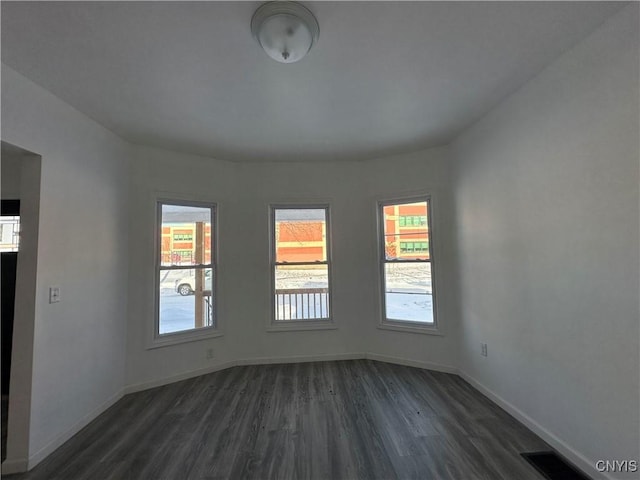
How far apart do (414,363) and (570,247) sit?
2368mm

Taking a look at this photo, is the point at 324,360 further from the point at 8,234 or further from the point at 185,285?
the point at 8,234

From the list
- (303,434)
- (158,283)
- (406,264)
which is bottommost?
(303,434)

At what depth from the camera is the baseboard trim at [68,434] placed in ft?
7.01

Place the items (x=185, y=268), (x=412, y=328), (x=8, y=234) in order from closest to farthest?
(x=8, y=234) → (x=185, y=268) → (x=412, y=328)

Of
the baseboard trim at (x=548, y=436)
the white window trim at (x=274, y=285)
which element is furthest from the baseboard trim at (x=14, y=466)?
the baseboard trim at (x=548, y=436)

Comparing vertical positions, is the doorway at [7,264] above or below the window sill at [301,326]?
above

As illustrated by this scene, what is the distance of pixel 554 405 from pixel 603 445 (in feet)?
1.18

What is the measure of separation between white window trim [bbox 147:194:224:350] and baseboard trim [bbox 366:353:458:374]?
2038mm

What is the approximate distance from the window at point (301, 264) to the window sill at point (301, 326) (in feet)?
0.10

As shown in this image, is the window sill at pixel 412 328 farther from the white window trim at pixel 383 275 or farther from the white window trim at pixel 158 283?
the white window trim at pixel 158 283

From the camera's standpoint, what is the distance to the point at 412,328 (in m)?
3.86

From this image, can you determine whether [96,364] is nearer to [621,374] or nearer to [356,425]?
Answer: [356,425]

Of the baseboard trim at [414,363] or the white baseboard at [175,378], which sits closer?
the white baseboard at [175,378]

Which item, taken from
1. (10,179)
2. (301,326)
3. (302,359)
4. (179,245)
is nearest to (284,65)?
(179,245)
